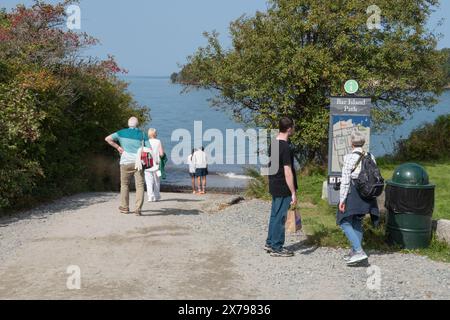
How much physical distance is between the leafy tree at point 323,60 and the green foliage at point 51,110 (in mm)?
4118

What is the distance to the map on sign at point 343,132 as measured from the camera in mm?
9420

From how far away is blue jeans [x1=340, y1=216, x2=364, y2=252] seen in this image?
7402 millimetres

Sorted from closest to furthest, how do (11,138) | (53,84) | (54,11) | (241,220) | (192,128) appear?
(241,220), (11,138), (53,84), (54,11), (192,128)

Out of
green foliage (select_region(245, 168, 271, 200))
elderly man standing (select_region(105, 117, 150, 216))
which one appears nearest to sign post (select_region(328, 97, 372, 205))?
elderly man standing (select_region(105, 117, 150, 216))

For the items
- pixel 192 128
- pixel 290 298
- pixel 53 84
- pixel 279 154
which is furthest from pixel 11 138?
pixel 192 128

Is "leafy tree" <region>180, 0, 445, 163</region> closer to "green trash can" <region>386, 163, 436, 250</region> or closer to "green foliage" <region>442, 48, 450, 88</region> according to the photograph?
"green foliage" <region>442, 48, 450, 88</region>

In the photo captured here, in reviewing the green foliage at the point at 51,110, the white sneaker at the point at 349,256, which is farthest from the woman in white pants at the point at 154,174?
the white sneaker at the point at 349,256

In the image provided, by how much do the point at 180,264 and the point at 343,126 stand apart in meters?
3.79

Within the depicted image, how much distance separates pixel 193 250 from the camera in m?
8.23

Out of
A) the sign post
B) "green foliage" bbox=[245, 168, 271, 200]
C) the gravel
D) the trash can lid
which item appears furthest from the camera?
"green foliage" bbox=[245, 168, 271, 200]

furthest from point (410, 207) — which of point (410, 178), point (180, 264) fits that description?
point (180, 264)

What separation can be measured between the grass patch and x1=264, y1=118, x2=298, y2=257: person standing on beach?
101 centimetres
